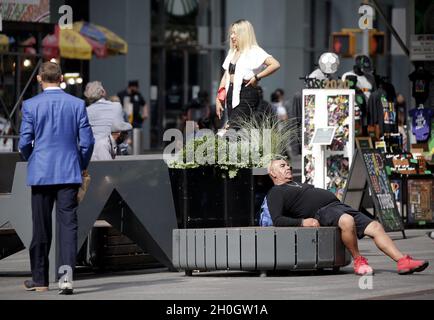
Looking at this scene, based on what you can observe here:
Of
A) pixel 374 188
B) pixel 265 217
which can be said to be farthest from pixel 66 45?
pixel 265 217

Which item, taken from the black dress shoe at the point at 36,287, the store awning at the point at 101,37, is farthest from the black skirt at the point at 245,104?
the store awning at the point at 101,37

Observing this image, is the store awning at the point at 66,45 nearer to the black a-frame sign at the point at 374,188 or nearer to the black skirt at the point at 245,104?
the black a-frame sign at the point at 374,188

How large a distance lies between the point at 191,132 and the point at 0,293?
3.23m

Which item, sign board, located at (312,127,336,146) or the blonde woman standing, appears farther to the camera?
sign board, located at (312,127,336,146)

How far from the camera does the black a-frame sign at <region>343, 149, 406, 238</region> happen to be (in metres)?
17.4

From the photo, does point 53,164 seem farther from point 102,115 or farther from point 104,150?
point 102,115

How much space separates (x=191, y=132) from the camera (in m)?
13.8

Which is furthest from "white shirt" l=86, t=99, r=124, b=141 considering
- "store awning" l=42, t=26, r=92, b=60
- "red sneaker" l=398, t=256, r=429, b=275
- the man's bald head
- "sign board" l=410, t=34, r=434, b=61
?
"store awning" l=42, t=26, r=92, b=60

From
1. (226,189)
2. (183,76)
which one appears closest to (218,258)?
(226,189)

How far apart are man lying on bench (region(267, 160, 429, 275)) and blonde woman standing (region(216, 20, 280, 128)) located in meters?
A: 1.61

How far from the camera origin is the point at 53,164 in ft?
35.9

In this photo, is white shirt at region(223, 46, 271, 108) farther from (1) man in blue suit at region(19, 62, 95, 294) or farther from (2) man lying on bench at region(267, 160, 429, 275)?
(1) man in blue suit at region(19, 62, 95, 294)

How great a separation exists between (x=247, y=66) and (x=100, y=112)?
164 cm

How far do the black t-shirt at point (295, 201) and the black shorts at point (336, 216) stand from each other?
0.06 m
